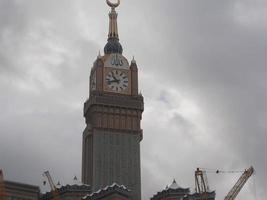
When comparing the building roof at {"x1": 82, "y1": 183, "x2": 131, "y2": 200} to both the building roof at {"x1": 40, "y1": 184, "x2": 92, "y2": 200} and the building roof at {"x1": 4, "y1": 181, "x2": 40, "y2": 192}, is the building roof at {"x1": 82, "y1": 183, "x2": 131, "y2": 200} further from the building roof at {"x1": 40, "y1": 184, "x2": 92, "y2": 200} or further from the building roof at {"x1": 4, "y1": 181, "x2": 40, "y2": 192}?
the building roof at {"x1": 4, "y1": 181, "x2": 40, "y2": 192}

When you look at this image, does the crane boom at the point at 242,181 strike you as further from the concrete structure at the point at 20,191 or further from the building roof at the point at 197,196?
the concrete structure at the point at 20,191

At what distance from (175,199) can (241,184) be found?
22290 mm

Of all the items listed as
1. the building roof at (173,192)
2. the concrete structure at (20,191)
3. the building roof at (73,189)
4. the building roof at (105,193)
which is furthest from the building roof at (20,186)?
the building roof at (173,192)

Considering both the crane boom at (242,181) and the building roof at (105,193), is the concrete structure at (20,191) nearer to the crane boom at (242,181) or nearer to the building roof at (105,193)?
the building roof at (105,193)

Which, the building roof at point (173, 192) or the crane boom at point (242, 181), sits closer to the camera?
the crane boom at point (242, 181)

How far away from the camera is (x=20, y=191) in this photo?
Answer: 18625 cm

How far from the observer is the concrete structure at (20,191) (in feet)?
604

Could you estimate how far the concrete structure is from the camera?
184m

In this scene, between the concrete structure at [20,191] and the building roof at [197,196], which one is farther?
the building roof at [197,196]

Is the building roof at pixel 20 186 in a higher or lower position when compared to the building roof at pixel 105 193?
higher

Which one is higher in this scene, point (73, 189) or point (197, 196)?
point (73, 189)

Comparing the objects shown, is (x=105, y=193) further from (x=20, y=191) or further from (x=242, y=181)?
(x=242, y=181)

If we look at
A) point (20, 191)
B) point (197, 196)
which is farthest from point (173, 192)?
point (20, 191)

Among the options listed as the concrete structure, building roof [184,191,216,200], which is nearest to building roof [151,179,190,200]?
building roof [184,191,216,200]
